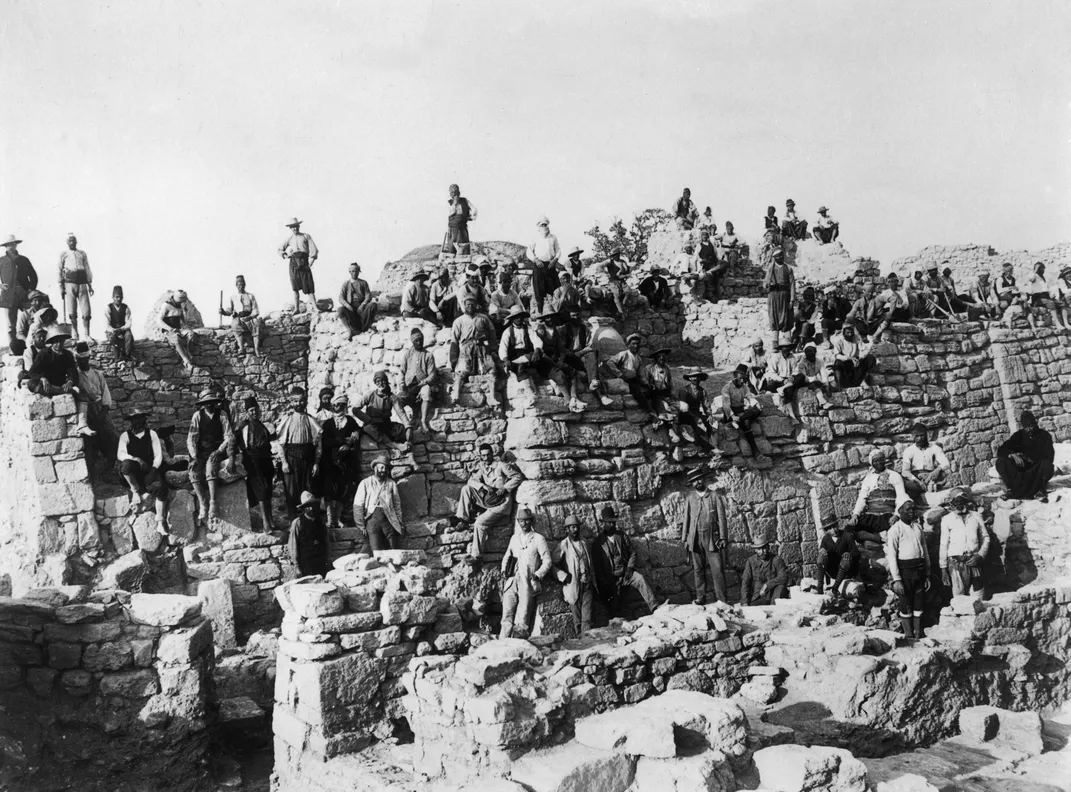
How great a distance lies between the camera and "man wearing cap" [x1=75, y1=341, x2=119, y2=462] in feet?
36.4

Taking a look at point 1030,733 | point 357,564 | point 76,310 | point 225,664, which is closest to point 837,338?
point 1030,733

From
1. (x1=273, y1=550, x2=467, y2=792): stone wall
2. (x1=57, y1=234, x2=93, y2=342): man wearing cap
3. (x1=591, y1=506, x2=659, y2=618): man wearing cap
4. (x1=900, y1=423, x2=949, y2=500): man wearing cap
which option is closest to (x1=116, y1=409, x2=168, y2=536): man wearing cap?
(x1=273, y1=550, x2=467, y2=792): stone wall

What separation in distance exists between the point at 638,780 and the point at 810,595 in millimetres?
5658

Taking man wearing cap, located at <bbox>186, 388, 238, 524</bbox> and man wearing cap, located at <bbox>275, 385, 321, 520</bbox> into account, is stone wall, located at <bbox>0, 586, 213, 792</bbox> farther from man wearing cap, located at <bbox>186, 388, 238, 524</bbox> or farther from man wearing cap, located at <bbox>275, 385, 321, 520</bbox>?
man wearing cap, located at <bbox>275, 385, 321, 520</bbox>

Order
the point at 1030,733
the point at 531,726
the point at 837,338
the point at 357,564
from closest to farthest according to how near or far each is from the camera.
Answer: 1. the point at 531,726
2. the point at 1030,733
3. the point at 357,564
4. the point at 837,338

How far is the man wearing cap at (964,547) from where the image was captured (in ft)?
36.8

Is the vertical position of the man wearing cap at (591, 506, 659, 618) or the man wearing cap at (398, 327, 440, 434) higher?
the man wearing cap at (398, 327, 440, 434)

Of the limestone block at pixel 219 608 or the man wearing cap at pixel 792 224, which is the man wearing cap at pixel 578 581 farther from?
the man wearing cap at pixel 792 224

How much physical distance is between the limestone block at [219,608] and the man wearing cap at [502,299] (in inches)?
223

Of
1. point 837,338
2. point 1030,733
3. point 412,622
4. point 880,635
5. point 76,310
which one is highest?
point 76,310

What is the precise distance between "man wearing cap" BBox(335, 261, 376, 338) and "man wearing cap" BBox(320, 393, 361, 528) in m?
3.40

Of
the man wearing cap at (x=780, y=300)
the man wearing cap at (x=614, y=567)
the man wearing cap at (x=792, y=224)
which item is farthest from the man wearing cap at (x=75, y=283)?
the man wearing cap at (x=792, y=224)

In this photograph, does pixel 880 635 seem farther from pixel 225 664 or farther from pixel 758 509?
pixel 225 664

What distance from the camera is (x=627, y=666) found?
823cm
